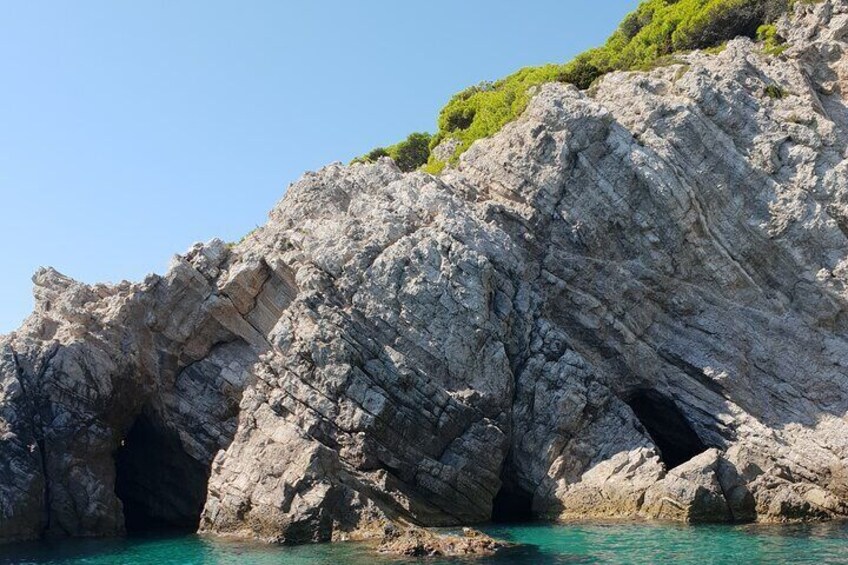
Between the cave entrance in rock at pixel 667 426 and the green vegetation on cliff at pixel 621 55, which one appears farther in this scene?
the green vegetation on cliff at pixel 621 55

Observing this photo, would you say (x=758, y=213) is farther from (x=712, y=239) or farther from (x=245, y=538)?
(x=245, y=538)

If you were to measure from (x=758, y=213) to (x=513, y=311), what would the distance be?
50.3 ft

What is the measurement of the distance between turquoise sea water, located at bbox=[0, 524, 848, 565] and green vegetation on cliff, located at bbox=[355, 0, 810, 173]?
31.5 meters

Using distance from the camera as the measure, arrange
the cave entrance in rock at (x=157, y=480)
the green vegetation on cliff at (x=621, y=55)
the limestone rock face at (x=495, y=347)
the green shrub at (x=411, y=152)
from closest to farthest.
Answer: the limestone rock face at (x=495, y=347) < the cave entrance in rock at (x=157, y=480) < the green vegetation on cliff at (x=621, y=55) < the green shrub at (x=411, y=152)

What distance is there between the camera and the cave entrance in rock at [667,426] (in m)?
40.3

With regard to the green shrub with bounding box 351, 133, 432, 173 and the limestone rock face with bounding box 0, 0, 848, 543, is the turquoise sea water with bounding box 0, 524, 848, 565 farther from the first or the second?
the green shrub with bounding box 351, 133, 432, 173

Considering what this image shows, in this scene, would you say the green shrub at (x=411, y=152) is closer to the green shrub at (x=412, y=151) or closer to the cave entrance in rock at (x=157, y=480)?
the green shrub at (x=412, y=151)

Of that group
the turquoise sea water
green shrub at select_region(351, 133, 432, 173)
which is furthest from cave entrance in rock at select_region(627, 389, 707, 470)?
green shrub at select_region(351, 133, 432, 173)

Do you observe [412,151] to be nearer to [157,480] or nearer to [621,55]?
[621,55]

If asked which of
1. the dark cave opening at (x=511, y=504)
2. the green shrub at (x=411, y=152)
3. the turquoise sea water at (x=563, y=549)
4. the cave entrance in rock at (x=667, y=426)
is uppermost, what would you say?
the green shrub at (x=411, y=152)

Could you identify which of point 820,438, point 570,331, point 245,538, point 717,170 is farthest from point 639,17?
point 245,538

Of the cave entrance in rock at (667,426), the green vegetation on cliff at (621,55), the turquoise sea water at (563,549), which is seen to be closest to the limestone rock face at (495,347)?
the cave entrance in rock at (667,426)

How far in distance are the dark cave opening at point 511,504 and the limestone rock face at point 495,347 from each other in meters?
Answer: 0.16

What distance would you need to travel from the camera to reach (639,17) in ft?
242
